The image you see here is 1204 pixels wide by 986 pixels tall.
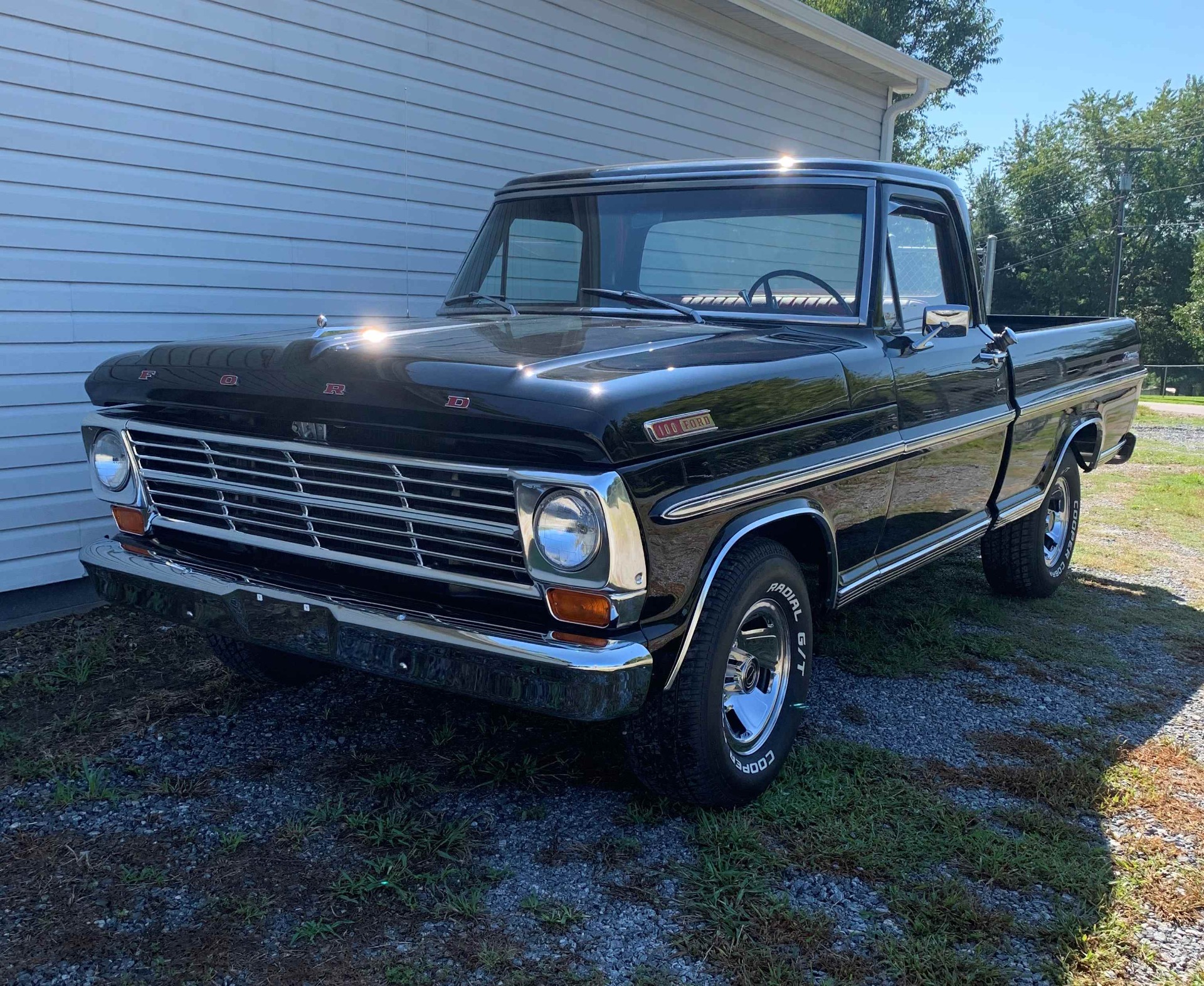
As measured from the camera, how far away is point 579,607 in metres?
2.55

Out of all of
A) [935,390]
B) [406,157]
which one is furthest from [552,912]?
[406,157]

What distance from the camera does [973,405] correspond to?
14.4 feet

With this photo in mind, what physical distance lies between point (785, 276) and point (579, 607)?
184cm

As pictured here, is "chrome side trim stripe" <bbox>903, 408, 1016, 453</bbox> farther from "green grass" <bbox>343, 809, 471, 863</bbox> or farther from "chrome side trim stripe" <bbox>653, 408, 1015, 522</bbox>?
"green grass" <bbox>343, 809, 471, 863</bbox>

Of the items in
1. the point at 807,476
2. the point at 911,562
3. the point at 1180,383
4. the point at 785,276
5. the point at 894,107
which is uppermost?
the point at 894,107

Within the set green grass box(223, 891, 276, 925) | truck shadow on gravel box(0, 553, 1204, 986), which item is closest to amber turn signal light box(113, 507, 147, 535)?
truck shadow on gravel box(0, 553, 1204, 986)

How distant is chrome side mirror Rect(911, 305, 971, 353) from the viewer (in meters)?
3.91

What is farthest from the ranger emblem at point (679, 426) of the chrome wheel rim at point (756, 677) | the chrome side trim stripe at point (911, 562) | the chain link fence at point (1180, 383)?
the chain link fence at point (1180, 383)

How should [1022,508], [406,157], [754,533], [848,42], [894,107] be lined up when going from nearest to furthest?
[754,533] < [1022,508] < [406,157] < [848,42] < [894,107]

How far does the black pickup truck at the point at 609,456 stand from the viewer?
2547 millimetres

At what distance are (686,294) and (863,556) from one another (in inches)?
46.4

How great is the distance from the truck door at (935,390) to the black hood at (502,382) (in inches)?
Result: 19.4

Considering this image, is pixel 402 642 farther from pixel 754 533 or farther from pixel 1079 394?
pixel 1079 394

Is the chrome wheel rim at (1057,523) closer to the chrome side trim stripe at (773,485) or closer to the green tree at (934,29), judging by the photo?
the chrome side trim stripe at (773,485)
